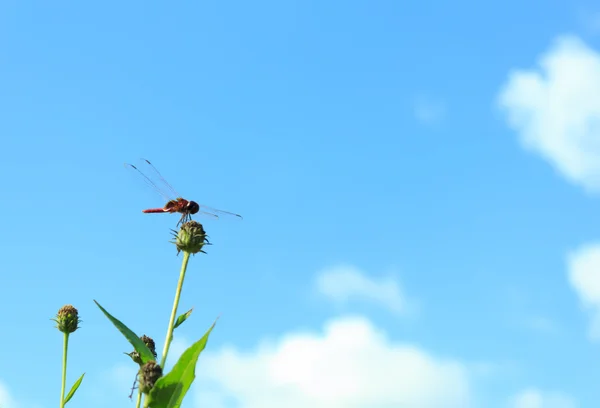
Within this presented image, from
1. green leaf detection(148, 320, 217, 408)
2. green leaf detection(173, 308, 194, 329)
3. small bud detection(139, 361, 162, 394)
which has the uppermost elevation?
green leaf detection(173, 308, 194, 329)

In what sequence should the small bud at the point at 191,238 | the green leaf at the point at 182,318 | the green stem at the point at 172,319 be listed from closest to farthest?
the green stem at the point at 172,319 < the green leaf at the point at 182,318 < the small bud at the point at 191,238

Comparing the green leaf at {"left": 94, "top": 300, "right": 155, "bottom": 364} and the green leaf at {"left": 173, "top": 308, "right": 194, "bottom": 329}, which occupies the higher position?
the green leaf at {"left": 173, "top": 308, "right": 194, "bottom": 329}

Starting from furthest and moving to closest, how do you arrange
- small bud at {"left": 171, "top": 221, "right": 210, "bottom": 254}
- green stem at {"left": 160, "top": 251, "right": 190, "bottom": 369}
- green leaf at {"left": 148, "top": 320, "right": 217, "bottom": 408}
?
small bud at {"left": 171, "top": 221, "right": 210, "bottom": 254} → green stem at {"left": 160, "top": 251, "right": 190, "bottom": 369} → green leaf at {"left": 148, "top": 320, "right": 217, "bottom": 408}

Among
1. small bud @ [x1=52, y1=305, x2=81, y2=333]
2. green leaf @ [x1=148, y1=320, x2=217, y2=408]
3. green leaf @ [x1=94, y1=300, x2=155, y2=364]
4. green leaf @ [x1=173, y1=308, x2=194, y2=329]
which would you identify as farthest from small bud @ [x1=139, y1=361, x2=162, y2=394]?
small bud @ [x1=52, y1=305, x2=81, y2=333]

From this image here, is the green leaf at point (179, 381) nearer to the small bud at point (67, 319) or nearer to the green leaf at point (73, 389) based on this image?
the green leaf at point (73, 389)

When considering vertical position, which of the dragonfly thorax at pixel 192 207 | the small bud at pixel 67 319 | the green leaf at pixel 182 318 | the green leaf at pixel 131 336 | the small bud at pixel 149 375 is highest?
the dragonfly thorax at pixel 192 207


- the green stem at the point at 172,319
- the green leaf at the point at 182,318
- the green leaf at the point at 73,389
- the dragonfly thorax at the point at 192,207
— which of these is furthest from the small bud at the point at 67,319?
the green stem at the point at 172,319

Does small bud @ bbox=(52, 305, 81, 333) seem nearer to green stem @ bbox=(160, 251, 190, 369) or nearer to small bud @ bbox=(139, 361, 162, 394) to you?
green stem @ bbox=(160, 251, 190, 369)
